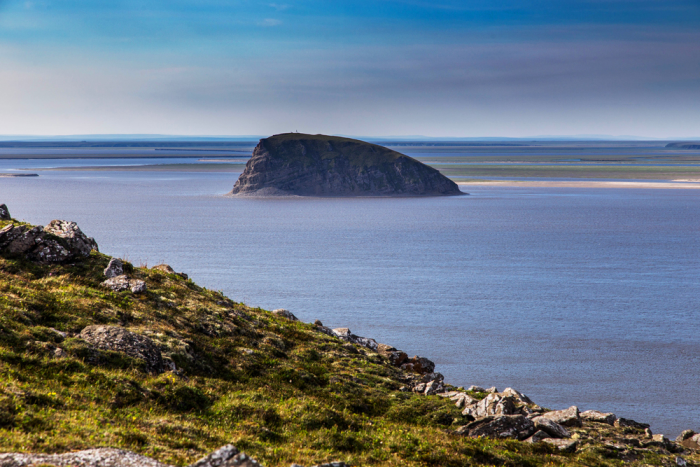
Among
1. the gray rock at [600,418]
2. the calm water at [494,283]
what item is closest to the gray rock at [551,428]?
the gray rock at [600,418]

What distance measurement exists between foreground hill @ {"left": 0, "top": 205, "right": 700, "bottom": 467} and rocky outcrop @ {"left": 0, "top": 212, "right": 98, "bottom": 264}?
63mm

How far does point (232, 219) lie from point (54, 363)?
143510mm

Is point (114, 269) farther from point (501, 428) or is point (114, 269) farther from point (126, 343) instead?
point (501, 428)

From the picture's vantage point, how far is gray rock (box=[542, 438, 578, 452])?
67.7ft

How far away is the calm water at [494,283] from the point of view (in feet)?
154

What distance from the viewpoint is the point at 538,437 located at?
21.3 m

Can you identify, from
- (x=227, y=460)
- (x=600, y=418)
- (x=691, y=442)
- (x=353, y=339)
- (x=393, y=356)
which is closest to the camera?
(x=227, y=460)

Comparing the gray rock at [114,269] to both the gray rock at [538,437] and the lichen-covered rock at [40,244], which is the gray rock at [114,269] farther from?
the gray rock at [538,437]

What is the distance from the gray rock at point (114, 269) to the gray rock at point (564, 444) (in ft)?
67.1

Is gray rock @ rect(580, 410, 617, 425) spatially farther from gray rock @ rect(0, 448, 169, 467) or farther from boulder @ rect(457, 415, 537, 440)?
gray rock @ rect(0, 448, 169, 467)

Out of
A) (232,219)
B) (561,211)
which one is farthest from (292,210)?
(561,211)

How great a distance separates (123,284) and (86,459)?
51.4 ft

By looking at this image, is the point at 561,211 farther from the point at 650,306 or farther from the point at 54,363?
the point at 54,363

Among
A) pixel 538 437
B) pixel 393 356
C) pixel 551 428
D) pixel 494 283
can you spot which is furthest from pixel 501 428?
pixel 494 283
